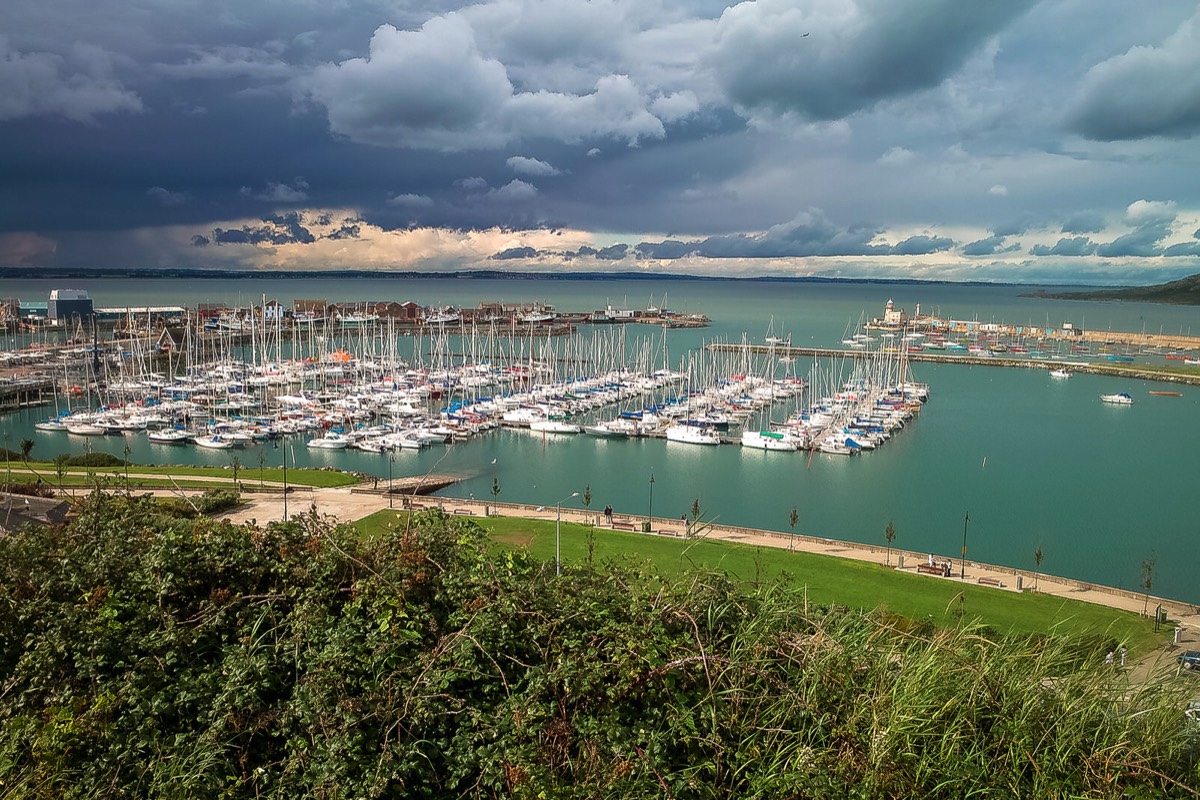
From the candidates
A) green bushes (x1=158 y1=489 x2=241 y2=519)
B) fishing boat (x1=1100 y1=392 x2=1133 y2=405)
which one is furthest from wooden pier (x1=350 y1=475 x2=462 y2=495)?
fishing boat (x1=1100 y1=392 x2=1133 y2=405)

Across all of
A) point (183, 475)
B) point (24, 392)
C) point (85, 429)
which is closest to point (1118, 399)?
point (183, 475)

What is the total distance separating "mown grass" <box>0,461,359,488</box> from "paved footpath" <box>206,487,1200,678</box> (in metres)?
2.10

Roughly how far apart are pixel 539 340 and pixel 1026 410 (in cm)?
5371

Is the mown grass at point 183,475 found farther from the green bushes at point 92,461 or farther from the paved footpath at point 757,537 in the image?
the paved footpath at point 757,537

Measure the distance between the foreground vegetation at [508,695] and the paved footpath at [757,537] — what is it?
11449 mm

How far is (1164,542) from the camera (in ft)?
94.3

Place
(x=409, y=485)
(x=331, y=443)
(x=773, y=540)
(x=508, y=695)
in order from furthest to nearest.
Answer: (x=331, y=443) < (x=409, y=485) < (x=773, y=540) < (x=508, y=695)

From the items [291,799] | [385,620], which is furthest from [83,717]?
[385,620]

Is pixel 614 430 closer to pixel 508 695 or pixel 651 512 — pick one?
pixel 651 512

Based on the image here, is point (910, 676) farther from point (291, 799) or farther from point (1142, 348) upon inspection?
point (1142, 348)

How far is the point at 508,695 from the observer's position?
18.5 ft

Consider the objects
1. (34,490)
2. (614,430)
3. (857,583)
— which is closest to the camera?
(857,583)

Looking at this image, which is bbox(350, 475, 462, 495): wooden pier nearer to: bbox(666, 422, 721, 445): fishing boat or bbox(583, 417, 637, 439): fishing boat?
bbox(583, 417, 637, 439): fishing boat

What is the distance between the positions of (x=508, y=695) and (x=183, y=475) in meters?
28.9
